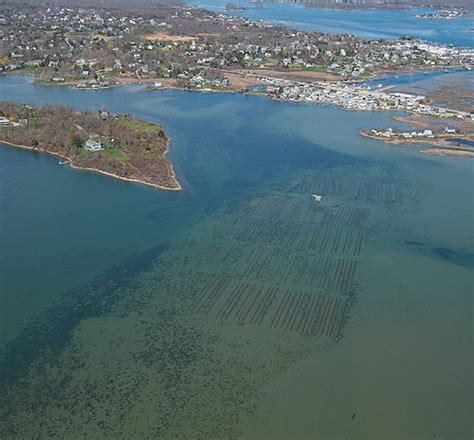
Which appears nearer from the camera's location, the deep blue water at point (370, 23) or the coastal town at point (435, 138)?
the coastal town at point (435, 138)

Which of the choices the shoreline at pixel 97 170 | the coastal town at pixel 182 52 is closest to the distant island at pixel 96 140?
the shoreline at pixel 97 170

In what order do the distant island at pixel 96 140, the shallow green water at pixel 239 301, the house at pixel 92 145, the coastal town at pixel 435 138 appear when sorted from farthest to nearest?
the coastal town at pixel 435 138 < the house at pixel 92 145 < the distant island at pixel 96 140 < the shallow green water at pixel 239 301

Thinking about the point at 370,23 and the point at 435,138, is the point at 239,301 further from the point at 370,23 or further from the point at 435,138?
the point at 370,23

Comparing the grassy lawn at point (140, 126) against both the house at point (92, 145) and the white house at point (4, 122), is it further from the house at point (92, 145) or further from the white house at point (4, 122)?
the white house at point (4, 122)

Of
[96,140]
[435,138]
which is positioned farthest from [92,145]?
[435,138]

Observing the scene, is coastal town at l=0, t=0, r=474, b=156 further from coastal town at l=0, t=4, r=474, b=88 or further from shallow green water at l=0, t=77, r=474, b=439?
shallow green water at l=0, t=77, r=474, b=439
